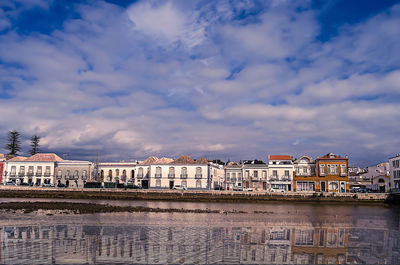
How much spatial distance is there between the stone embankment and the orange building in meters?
7.13

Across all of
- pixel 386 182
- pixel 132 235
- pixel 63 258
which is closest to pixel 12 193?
pixel 132 235

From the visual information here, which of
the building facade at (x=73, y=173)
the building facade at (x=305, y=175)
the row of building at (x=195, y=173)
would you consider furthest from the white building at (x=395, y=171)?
the building facade at (x=73, y=173)

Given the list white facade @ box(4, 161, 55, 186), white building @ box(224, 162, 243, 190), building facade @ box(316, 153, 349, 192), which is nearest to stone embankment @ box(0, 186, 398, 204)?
building facade @ box(316, 153, 349, 192)

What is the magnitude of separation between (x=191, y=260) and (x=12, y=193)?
5997cm

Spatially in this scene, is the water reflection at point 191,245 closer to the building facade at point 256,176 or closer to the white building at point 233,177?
the building facade at point 256,176

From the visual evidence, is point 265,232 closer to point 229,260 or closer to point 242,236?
point 242,236

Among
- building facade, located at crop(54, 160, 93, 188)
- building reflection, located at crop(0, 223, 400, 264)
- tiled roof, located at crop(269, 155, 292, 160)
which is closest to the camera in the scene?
building reflection, located at crop(0, 223, 400, 264)

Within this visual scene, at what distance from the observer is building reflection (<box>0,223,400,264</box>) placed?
1459 centimetres

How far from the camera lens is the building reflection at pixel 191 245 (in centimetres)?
1459

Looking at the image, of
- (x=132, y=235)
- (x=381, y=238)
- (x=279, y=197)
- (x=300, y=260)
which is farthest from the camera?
(x=279, y=197)

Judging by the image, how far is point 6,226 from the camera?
22.2 meters

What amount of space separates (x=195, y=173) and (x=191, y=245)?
5438 cm

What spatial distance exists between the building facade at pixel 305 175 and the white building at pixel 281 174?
123cm

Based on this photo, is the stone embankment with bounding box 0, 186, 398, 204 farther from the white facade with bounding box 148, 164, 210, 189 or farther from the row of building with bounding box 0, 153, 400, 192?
the white facade with bounding box 148, 164, 210, 189
